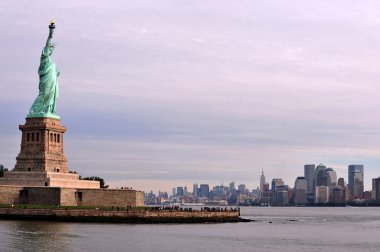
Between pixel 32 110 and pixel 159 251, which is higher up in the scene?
pixel 32 110

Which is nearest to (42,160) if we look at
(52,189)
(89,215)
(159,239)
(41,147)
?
(41,147)

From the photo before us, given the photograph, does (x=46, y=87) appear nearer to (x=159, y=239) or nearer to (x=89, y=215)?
(x=89, y=215)

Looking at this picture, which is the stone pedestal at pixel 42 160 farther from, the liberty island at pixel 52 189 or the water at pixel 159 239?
the water at pixel 159 239

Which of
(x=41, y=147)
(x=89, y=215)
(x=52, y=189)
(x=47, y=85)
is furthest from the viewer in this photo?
(x=47, y=85)

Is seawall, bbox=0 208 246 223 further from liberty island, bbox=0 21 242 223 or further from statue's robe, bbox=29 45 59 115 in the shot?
statue's robe, bbox=29 45 59 115

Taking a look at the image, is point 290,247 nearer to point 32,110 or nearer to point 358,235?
point 358,235

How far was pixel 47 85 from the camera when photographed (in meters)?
105

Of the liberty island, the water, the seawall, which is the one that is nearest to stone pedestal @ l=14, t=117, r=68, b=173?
the liberty island

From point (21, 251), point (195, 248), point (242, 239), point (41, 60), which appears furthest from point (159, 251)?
point (41, 60)

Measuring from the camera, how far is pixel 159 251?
65125 millimetres

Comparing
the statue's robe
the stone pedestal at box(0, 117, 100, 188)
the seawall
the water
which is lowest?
the water

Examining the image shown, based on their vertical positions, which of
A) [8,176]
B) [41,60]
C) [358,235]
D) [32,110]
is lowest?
[358,235]

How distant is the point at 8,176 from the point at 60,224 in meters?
17.2

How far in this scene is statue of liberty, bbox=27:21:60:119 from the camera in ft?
343
